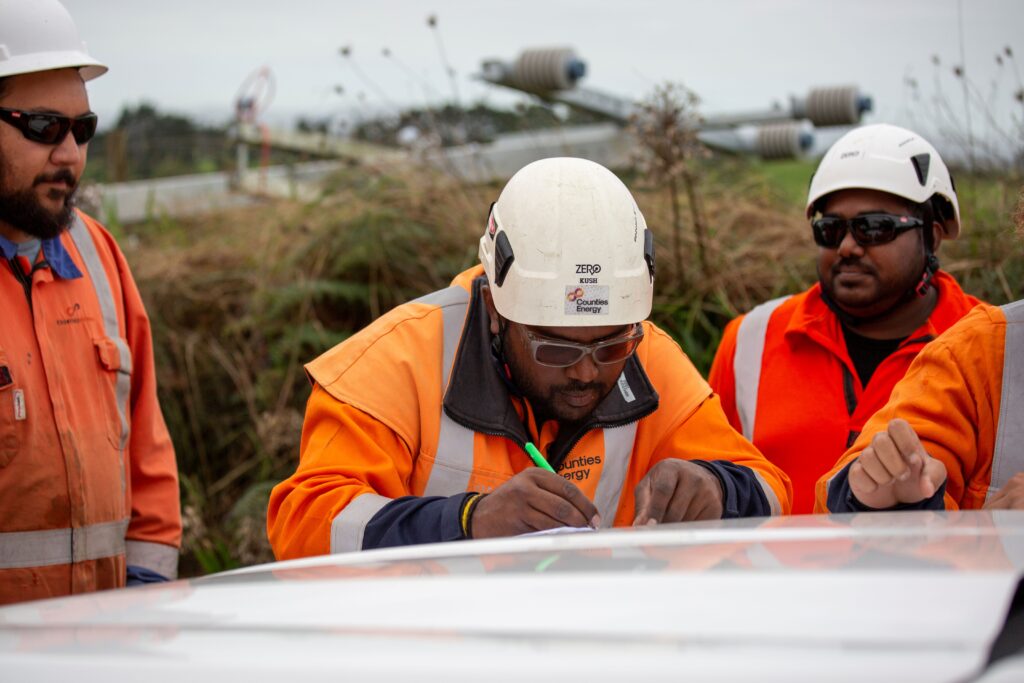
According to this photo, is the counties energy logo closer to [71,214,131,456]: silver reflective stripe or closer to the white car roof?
the white car roof

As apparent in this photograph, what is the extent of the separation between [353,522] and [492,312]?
0.76 metres

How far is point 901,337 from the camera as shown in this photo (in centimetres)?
407

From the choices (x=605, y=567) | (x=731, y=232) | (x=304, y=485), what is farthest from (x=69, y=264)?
(x=731, y=232)

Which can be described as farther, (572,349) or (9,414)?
(9,414)

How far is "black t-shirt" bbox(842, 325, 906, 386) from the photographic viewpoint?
407 centimetres

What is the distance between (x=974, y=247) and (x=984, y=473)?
3.29m

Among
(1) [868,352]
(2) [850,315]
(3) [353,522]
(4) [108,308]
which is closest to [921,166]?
(2) [850,315]

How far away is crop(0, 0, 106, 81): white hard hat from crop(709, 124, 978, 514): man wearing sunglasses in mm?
2576

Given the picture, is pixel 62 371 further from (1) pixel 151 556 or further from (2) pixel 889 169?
(2) pixel 889 169

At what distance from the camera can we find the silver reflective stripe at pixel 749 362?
412 centimetres

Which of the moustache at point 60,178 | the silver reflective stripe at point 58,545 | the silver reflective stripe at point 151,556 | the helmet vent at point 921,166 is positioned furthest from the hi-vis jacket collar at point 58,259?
the helmet vent at point 921,166

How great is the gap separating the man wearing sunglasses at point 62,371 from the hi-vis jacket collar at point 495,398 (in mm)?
1208

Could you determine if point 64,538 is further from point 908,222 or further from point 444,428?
point 908,222

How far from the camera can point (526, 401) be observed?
300 cm
